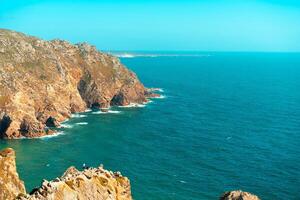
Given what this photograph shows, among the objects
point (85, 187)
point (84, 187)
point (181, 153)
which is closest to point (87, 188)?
point (85, 187)

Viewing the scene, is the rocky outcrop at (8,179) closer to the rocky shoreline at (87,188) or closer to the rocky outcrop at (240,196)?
the rocky shoreline at (87,188)

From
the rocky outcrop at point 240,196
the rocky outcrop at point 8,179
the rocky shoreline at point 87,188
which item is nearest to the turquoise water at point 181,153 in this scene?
the rocky outcrop at point 8,179

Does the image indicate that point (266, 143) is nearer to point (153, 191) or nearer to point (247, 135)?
point (247, 135)

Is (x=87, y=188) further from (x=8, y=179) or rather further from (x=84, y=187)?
(x=8, y=179)

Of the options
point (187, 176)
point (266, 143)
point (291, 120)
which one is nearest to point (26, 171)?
point (187, 176)

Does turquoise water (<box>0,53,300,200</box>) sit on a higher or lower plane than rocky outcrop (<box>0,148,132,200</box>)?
lower

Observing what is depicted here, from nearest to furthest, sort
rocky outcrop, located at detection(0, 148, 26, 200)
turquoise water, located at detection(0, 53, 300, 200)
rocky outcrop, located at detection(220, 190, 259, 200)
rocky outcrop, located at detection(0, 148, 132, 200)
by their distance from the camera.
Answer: rocky outcrop, located at detection(0, 148, 132, 200), rocky outcrop, located at detection(220, 190, 259, 200), rocky outcrop, located at detection(0, 148, 26, 200), turquoise water, located at detection(0, 53, 300, 200)

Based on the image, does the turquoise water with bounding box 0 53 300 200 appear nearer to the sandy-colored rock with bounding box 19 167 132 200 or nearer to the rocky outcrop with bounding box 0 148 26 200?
the rocky outcrop with bounding box 0 148 26 200

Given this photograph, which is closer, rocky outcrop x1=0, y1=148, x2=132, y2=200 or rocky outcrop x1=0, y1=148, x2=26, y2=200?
rocky outcrop x1=0, y1=148, x2=132, y2=200

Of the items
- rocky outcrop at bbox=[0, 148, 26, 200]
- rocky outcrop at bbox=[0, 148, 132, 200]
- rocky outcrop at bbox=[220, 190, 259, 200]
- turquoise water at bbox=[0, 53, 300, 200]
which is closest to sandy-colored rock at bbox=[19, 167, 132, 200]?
rocky outcrop at bbox=[0, 148, 132, 200]
